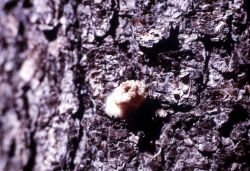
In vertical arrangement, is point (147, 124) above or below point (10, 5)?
below

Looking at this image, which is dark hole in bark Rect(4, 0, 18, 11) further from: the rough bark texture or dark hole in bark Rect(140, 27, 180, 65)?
dark hole in bark Rect(140, 27, 180, 65)

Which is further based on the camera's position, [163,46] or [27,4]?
[163,46]

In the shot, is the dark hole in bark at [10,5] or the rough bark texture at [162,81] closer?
the dark hole in bark at [10,5]

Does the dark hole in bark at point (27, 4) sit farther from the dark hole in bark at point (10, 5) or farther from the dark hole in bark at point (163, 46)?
the dark hole in bark at point (163, 46)

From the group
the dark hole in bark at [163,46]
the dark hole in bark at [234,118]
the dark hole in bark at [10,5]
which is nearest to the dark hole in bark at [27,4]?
the dark hole in bark at [10,5]

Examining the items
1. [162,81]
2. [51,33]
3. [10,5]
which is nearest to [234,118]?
[162,81]

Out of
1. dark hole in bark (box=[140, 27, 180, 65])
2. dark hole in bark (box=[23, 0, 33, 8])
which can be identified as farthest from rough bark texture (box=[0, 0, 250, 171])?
dark hole in bark (box=[23, 0, 33, 8])

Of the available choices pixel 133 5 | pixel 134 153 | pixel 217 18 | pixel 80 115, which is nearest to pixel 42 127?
pixel 80 115

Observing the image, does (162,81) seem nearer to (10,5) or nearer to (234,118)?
(234,118)
